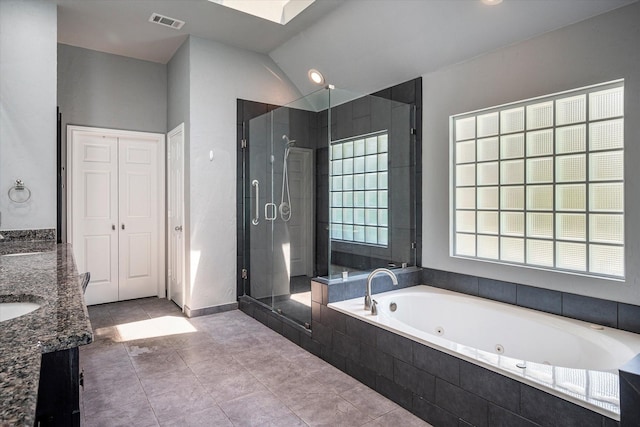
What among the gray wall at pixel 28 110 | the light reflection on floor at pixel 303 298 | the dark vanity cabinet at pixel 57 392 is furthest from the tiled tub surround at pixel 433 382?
the gray wall at pixel 28 110

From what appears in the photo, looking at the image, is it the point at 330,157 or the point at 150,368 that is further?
the point at 330,157

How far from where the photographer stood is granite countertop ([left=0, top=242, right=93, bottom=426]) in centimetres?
57

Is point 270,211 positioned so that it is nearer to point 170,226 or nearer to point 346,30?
point 170,226

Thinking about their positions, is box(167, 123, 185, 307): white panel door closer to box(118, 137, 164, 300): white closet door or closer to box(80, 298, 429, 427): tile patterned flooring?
box(118, 137, 164, 300): white closet door

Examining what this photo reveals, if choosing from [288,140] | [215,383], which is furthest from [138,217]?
[215,383]

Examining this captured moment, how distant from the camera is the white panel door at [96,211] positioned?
4.20 meters

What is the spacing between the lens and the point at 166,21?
3557 mm

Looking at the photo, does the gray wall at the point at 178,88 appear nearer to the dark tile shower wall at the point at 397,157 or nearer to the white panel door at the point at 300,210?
the white panel door at the point at 300,210

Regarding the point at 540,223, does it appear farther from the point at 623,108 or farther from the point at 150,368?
the point at 150,368

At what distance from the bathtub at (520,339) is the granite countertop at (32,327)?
163cm

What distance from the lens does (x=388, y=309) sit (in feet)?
9.57

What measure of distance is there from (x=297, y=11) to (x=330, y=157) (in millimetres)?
1359

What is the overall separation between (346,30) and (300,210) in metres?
1.65

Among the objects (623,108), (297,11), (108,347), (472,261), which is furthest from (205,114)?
(623,108)
